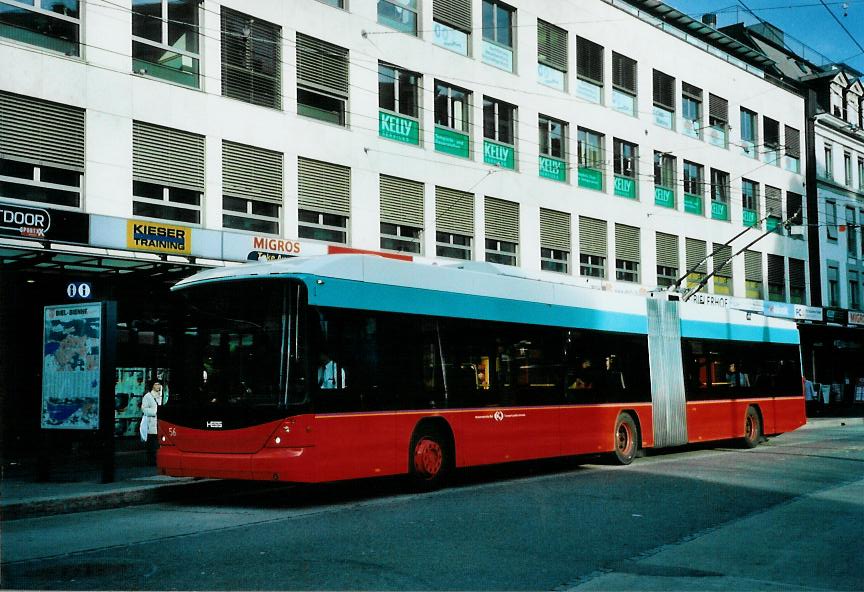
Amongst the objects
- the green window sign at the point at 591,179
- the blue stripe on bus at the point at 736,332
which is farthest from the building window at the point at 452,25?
the blue stripe on bus at the point at 736,332

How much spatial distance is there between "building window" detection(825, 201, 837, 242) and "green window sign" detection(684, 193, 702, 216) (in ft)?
40.0

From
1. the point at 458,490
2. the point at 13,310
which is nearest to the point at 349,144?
the point at 13,310

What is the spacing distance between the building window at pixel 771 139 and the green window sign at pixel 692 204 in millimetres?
6651

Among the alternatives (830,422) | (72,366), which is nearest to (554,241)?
(830,422)

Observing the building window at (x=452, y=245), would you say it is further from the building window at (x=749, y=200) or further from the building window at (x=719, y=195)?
the building window at (x=749, y=200)

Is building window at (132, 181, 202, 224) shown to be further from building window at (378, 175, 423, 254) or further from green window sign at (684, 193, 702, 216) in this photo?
green window sign at (684, 193, 702, 216)

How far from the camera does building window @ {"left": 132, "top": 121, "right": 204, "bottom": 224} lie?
65.5 feet

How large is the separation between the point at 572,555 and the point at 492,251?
20634mm

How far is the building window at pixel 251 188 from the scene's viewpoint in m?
21.6

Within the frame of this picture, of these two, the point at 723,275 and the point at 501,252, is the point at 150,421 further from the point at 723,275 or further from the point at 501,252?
the point at 723,275

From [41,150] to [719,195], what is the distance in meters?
29.2

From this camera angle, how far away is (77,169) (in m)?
18.9

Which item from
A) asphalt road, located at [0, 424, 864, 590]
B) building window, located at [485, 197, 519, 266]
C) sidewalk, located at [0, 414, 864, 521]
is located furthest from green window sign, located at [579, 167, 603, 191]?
sidewalk, located at [0, 414, 864, 521]

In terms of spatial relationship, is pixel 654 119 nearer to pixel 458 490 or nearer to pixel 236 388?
pixel 458 490
